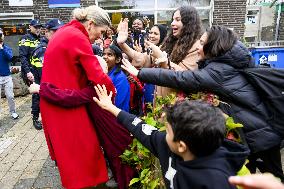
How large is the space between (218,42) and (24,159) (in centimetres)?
369

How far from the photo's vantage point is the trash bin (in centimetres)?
682

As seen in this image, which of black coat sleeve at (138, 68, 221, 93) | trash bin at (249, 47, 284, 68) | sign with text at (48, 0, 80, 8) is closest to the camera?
black coat sleeve at (138, 68, 221, 93)

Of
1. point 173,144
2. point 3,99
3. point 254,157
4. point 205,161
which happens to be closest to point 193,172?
point 205,161

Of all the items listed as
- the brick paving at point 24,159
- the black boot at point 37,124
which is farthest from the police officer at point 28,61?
the brick paving at point 24,159

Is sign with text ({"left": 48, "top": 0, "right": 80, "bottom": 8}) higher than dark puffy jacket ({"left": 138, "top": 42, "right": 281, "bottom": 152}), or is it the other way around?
sign with text ({"left": 48, "top": 0, "right": 80, "bottom": 8})

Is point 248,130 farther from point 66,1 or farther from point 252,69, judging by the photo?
point 66,1

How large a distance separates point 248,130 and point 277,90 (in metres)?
0.40

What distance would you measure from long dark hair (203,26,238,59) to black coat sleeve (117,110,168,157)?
0.79 metres

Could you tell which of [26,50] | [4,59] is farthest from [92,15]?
[4,59]

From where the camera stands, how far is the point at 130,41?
5.72 meters

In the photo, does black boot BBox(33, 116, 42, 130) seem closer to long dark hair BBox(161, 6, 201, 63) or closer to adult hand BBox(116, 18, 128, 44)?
adult hand BBox(116, 18, 128, 44)

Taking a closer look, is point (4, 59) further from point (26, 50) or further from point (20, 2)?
point (20, 2)

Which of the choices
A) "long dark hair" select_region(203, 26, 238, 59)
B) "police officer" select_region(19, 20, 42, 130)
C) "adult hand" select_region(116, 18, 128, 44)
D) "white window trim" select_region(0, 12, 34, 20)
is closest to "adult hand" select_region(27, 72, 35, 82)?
"police officer" select_region(19, 20, 42, 130)

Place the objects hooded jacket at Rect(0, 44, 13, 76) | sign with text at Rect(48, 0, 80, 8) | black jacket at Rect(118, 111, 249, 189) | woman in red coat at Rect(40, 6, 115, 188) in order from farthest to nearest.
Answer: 1. sign with text at Rect(48, 0, 80, 8)
2. hooded jacket at Rect(0, 44, 13, 76)
3. woman in red coat at Rect(40, 6, 115, 188)
4. black jacket at Rect(118, 111, 249, 189)
